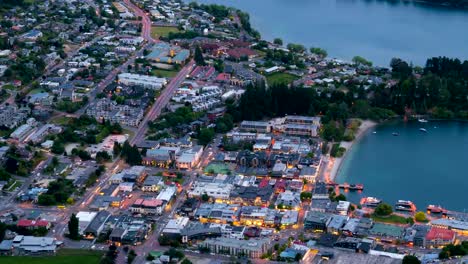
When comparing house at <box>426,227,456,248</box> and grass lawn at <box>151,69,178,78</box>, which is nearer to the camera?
house at <box>426,227,456,248</box>

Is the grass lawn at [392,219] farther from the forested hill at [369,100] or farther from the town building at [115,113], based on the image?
the town building at [115,113]

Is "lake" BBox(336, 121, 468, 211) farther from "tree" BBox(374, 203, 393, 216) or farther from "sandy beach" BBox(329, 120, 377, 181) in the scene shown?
"tree" BBox(374, 203, 393, 216)

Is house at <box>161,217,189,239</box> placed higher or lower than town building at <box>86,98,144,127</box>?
lower

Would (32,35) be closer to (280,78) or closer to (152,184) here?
(280,78)

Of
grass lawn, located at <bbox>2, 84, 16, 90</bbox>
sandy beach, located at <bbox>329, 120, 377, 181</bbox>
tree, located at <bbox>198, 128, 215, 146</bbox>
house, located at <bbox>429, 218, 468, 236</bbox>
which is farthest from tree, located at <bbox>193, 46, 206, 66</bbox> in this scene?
house, located at <bbox>429, 218, 468, 236</bbox>

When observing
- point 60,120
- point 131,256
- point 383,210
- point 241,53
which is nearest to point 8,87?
point 60,120

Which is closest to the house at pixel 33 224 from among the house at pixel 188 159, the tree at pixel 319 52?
the house at pixel 188 159

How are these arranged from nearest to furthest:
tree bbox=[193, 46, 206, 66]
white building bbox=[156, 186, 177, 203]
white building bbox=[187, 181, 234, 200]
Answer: white building bbox=[156, 186, 177, 203] → white building bbox=[187, 181, 234, 200] → tree bbox=[193, 46, 206, 66]
